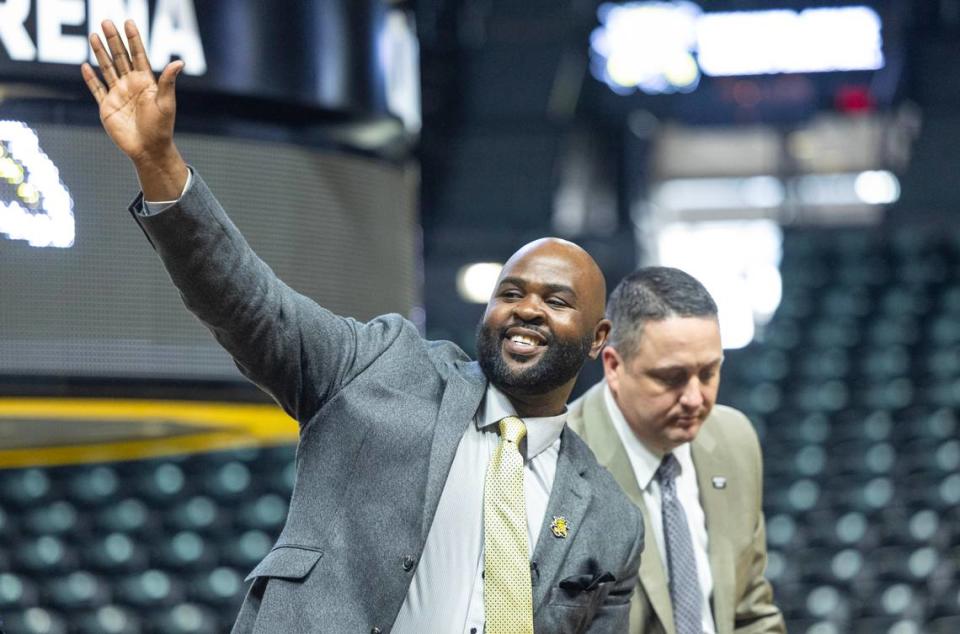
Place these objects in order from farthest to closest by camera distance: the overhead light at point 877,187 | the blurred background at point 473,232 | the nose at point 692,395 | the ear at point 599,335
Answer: the overhead light at point 877,187 → the blurred background at point 473,232 → the nose at point 692,395 → the ear at point 599,335

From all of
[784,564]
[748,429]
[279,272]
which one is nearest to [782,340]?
[784,564]

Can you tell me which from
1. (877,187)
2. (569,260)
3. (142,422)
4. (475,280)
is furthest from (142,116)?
(877,187)

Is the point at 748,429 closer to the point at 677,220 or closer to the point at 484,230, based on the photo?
the point at 484,230

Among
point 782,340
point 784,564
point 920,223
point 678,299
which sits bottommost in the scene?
point 784,564

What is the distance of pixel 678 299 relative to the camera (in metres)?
2.73

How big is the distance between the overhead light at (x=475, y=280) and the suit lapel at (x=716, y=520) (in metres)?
6.76

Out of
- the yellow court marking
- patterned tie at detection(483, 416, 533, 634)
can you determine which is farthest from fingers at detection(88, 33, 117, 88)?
the yellow court marking

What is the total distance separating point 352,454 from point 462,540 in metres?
0.20

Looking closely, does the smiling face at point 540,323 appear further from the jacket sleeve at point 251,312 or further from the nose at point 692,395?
the nose at point 692,395

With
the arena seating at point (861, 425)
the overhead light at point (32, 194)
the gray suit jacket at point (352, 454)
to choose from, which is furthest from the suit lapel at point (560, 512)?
the arena seating at point (861, 425)

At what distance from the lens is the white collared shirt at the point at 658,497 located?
9.01 feet

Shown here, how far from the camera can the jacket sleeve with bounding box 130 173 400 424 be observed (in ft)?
6.24

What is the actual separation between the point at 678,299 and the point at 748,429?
17.6 inches

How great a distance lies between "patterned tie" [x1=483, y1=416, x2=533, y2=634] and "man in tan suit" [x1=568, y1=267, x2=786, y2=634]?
61 cm
